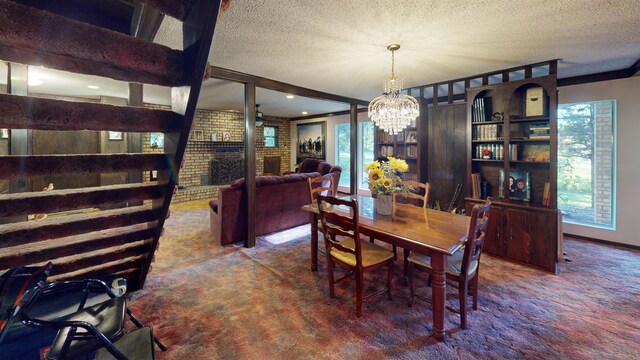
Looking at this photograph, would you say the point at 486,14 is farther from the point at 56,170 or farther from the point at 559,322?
the point at 56,170

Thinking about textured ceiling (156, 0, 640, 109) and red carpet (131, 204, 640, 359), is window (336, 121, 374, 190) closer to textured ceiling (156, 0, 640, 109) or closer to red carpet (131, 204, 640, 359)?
textured ceiling (156, 0, 640, 109)

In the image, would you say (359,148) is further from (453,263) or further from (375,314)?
(375,314)

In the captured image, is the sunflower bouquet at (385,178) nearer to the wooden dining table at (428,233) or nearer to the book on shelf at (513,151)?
the wooden dining table at (428,233)

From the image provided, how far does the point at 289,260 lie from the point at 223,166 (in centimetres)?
490

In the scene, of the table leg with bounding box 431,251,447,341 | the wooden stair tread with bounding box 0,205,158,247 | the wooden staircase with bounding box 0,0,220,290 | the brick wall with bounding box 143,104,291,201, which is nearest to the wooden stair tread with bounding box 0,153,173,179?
the wooden staircase with bounding box 0,0,220,290

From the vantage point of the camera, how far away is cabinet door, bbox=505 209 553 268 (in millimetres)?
2936

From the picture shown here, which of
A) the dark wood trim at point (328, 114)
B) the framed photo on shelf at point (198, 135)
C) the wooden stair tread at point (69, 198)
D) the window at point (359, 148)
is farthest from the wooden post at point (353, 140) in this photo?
the wooden stair tread at point (69, 198)

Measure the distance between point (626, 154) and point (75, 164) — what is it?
5.55 m

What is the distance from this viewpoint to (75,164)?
1.25 meters

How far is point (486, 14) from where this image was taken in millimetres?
2064

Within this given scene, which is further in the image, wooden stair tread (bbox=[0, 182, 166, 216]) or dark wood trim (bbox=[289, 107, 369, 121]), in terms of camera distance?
dark wood trim (bbox=[289, 107, 369, 121])

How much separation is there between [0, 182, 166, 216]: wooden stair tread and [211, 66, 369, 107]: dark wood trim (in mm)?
2115

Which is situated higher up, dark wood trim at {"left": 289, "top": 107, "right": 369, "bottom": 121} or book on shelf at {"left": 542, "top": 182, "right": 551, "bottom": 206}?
dark wood trim at {"left": 289, "top": 107, "right": 369, "bottom": 121}

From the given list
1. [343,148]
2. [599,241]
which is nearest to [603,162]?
[599,241]
